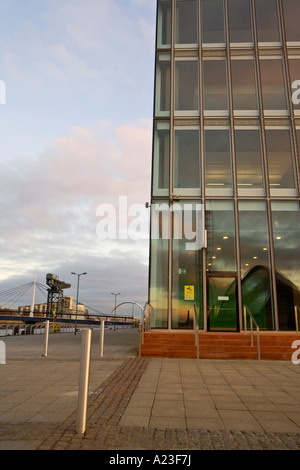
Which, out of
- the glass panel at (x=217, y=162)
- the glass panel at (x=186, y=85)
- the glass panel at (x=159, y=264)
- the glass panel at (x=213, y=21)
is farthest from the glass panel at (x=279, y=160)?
the glass panel at (x=213, y=21)

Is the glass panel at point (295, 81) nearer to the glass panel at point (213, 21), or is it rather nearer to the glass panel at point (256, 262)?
the glass panel at point (213, 21)

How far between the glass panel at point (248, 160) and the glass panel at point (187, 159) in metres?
1.95

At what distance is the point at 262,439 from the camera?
11.4 feet

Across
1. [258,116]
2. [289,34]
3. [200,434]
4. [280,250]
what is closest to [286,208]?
[280,250]

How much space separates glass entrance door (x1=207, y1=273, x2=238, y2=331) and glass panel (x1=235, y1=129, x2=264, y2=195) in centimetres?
417

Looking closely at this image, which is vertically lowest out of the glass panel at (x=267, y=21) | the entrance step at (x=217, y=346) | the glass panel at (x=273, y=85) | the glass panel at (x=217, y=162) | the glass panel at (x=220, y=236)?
the entrance step at (x=217, y=346)

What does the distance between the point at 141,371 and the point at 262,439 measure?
4.41m

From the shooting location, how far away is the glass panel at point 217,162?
14.7 metres

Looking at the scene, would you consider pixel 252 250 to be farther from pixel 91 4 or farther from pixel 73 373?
pixel 91 4

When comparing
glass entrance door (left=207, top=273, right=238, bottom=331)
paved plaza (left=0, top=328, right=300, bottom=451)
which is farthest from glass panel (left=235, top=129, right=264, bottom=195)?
paved plaza (left=0, top=328, right=300, bottom=451)

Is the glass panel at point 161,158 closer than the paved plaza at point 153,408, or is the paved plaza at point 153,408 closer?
the paved plaza at point 153,408

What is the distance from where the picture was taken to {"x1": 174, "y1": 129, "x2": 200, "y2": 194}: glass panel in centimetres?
1483

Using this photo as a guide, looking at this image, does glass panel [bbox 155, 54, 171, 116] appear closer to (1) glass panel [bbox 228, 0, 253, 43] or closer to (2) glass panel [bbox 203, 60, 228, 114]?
(2) glass panel [bbox 203, 60, 228, 114]

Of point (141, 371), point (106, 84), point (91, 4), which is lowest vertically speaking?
point (141, 371)
